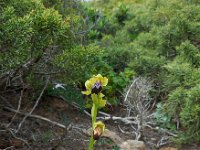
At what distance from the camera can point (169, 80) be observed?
4.04 metres

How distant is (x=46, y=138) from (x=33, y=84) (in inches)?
17.1

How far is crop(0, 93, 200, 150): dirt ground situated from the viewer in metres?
3.26

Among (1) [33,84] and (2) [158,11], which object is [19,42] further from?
(2) [158,11]

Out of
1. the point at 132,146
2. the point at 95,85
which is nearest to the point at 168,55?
the point at 132,146

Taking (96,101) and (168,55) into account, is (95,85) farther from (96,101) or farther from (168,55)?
(168,55)

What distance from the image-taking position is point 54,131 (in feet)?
11.9

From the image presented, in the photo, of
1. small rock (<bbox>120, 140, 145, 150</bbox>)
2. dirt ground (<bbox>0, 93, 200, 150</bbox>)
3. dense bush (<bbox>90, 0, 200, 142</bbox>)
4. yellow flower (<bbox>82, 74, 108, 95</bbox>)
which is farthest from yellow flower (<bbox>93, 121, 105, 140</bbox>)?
dense bush (<bbox>90, 0, 200, 142</bbox>)

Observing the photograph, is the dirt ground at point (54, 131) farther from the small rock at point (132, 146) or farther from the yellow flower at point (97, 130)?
the yellow flower at point (97, 130)

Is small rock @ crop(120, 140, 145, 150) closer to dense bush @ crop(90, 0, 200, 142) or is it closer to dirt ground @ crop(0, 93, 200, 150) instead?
dirt ground @ crop(0, 93, 200, 150)

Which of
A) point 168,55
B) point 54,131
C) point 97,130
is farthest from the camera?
point 168,55

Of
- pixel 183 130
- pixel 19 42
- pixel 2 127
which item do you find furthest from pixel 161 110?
pixel 19 42

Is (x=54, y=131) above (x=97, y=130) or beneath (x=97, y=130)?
beneath

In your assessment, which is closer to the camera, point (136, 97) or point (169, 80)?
point (136, 97)

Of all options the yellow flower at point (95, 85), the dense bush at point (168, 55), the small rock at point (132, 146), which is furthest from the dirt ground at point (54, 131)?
the yellow flower at point (95, 85)
